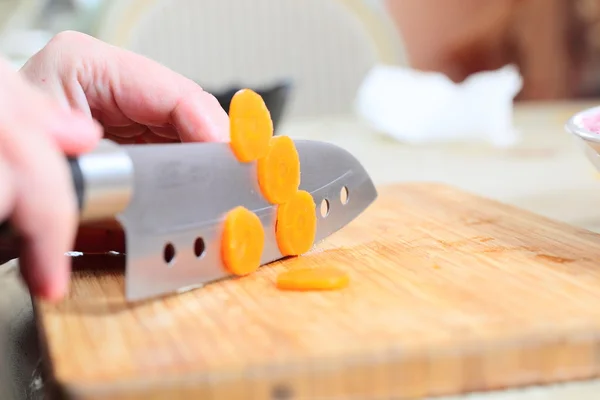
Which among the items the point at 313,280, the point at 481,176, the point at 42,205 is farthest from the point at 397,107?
the point at 42,205

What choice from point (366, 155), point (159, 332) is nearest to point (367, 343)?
point (159, 332)

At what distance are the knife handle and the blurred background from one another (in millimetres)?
1822

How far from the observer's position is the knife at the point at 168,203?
0.55m

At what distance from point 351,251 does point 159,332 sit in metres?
0.27

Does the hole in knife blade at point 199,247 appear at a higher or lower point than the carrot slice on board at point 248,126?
lower

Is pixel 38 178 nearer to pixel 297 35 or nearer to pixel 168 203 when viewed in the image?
pixel 168 203

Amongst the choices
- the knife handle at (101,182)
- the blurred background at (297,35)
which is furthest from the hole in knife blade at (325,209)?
the blurred background at (297,35)

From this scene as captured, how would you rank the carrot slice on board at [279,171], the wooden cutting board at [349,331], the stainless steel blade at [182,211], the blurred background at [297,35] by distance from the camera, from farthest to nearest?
the blurred background at [297,35] → the carrot slice on board at [279,171] → the stainless steel blade at [182,211] → the wooden cutting board at [349,331]

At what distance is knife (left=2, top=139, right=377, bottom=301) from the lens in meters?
0.55

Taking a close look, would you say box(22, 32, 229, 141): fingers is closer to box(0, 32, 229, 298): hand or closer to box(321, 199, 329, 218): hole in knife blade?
box(0, 32, 229, 298): hand

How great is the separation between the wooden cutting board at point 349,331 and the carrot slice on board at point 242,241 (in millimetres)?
15

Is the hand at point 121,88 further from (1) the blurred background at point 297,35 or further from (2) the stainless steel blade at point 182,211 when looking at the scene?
(1) the blurred background at point 297,35

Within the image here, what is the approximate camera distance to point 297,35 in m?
2.75

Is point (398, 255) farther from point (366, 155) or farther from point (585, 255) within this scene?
point (366, 155)
